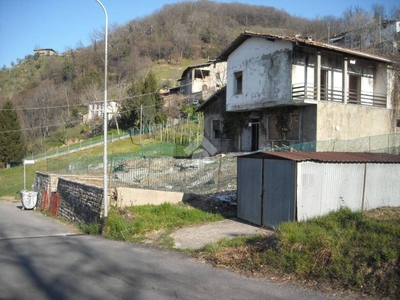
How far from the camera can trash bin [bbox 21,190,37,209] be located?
77.2 ft

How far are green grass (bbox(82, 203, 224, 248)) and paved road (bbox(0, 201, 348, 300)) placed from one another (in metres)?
0.73

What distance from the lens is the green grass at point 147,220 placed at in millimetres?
11867

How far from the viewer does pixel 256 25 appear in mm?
121188

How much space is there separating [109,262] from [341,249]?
4.98m

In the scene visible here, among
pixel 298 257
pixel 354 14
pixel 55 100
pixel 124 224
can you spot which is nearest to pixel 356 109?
pixel 124 224

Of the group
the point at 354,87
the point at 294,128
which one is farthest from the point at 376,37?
the point at 294,128

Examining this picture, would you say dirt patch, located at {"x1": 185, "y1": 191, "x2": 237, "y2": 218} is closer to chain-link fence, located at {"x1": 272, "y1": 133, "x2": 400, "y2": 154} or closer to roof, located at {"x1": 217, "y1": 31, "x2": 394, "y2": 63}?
chain-link fence, located at {"x1": 272, "y1": 133, "x2": 400, "y2": 154}

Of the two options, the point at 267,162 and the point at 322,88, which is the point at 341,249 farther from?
the point at 322,88

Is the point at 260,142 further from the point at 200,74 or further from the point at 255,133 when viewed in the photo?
the point at 200,74

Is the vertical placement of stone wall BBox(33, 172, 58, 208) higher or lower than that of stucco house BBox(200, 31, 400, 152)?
lower

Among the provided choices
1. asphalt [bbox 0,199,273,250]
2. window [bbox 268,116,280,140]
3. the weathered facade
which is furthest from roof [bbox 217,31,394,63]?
asphalt [bbox 0,199,273,250]

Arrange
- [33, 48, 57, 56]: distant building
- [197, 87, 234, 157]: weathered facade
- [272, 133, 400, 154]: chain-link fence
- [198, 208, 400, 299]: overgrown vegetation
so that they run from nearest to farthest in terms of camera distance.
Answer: [198, 208, 400, 299]: overgrown vegetation → [272, 133, 400, 154]: chain-link fence → [197, 87, 234, 157]: weathered facade → [33, 48, 57, 56]: distant building

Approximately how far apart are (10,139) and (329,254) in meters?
52.6

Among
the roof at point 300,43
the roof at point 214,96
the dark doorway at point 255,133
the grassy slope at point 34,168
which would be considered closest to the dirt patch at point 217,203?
the roof at point 300,43
